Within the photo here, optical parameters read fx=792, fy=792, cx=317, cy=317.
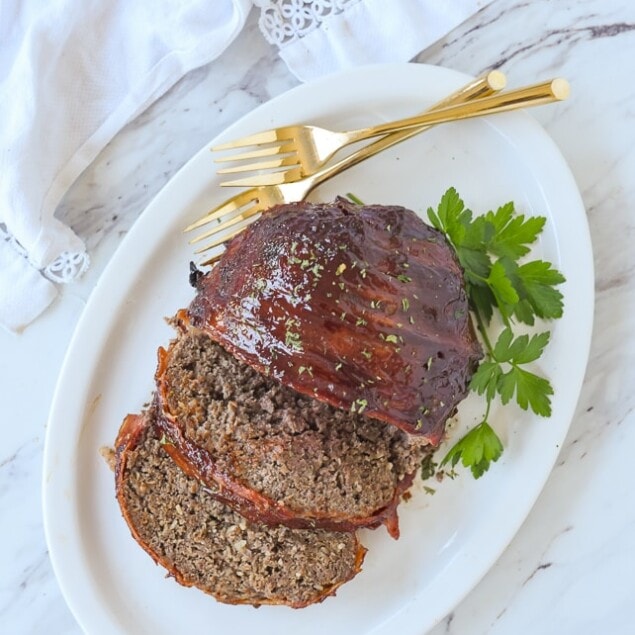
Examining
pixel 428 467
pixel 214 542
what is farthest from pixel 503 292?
pixel 214 542

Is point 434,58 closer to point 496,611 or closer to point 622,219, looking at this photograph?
point 622,219

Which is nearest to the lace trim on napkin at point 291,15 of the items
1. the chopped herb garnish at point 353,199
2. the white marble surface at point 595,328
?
the white marble surface at point 595,328

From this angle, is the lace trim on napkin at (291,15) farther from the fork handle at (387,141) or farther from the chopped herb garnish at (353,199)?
the chopped herb garnish at (353,199)

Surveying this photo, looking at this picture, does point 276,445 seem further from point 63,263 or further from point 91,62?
point 91,62

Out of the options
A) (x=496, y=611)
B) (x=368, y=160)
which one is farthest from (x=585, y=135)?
(x=496, y=611)

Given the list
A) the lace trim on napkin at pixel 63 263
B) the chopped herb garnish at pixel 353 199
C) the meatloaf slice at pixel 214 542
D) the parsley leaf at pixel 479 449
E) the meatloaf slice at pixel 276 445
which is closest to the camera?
the meatloaf slice at pixel 276 445

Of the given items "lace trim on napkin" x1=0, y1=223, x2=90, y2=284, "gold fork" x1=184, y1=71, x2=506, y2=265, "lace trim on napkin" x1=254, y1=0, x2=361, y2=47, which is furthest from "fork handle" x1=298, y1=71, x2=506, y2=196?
"lace trim on napkin" x1=0, y1=223, x2=90, y2=284
